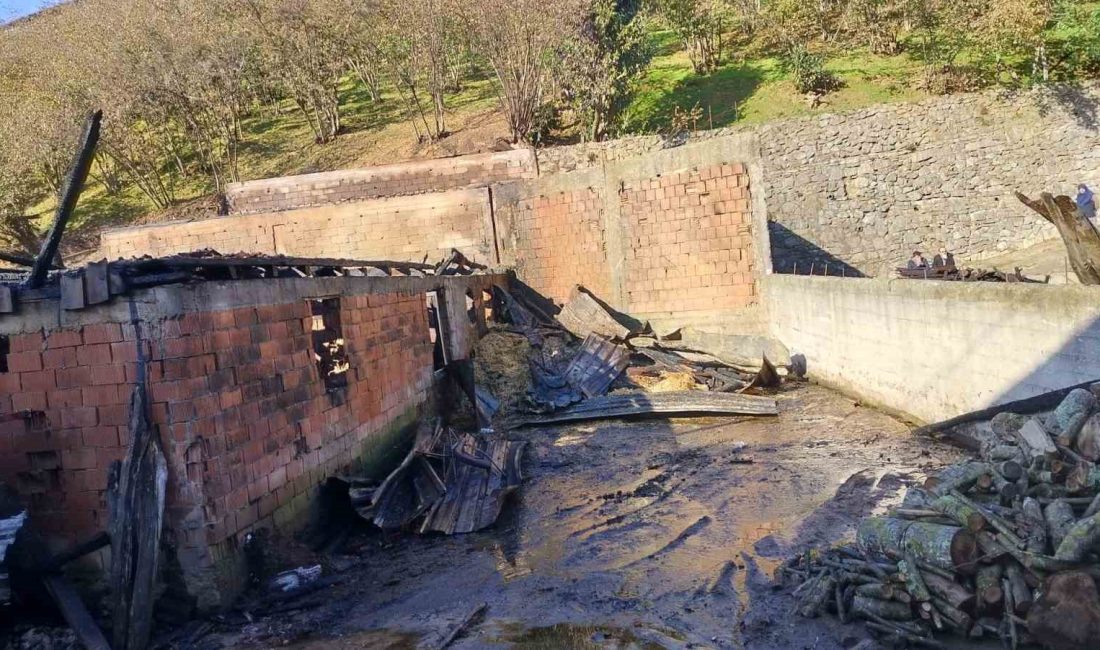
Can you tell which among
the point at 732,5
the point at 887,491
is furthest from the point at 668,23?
the point at 887,491

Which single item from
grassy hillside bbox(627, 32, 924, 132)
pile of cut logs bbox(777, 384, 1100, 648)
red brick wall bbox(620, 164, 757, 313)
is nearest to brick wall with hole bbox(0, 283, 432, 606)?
pile of cut logs bbox(777, 384, 1100, 648)

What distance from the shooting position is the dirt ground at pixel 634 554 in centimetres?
513

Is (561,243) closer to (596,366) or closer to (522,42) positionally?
(596,366)

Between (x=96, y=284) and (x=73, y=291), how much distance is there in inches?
8.1

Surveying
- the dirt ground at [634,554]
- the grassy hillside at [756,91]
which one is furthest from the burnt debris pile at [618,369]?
the grassy hillside at [756,91]

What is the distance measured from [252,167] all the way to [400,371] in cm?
2138

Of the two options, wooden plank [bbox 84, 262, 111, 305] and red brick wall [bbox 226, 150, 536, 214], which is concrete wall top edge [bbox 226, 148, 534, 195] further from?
wooden plank [bbox 84, 262, 111, 305]

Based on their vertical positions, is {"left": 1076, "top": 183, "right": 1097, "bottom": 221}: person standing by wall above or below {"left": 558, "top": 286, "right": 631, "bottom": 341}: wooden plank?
above

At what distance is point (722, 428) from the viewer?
10.8m

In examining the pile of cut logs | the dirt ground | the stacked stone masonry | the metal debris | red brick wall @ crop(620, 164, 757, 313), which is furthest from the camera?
the stacked stone masonry

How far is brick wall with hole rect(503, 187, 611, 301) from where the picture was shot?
15680 mm

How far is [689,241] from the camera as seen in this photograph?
14383 mm

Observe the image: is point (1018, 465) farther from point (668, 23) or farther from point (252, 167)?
point (252, 167)

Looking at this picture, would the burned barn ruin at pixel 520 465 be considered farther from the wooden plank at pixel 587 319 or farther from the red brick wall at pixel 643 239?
the red brick wall at pixel 643 239
